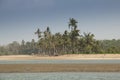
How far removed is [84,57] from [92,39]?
77.8 ft

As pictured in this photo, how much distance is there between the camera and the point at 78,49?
15725cm

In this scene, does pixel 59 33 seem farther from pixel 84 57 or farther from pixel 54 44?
pixel 84 57

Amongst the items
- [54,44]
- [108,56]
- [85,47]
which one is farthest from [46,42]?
[108,56]

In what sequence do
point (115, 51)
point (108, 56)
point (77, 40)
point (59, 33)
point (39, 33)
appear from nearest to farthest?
point (108, 56) < point (115, 51) < point (77, 40) < point (59, 33) < point (39, 33)

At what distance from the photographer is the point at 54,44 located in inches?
6427

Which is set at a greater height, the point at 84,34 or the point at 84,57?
the point at 84,34

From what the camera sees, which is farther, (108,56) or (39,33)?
(39,33)

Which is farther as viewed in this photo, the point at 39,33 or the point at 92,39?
the point at 39,33

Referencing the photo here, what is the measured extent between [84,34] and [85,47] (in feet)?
20.5

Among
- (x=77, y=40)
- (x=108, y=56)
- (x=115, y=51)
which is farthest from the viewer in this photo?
(x=77, y=40)
